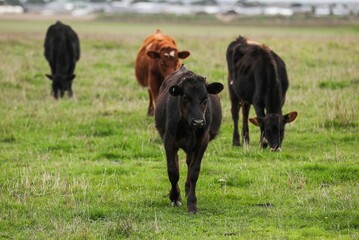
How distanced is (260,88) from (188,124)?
4617 mm

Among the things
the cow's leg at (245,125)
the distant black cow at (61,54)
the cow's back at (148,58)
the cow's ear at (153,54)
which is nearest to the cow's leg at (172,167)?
the cow's leg at (245,125)

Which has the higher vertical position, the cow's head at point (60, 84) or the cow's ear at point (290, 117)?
the cow's ear at point (290, 117)

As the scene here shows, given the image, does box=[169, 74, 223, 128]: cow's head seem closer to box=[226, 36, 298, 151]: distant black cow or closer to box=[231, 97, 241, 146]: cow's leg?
box=[226, 36, 298, 151]: distant black cow

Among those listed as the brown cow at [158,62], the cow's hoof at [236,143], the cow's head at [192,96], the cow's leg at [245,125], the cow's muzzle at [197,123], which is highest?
the cow's head at [192,96]

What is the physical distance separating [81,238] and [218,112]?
3.11 metres

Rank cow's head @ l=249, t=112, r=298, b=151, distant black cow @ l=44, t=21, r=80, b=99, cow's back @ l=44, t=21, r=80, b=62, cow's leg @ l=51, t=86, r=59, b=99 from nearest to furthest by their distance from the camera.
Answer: cow's head @ l=249, t=112, r=298, b=151 → cow's leg @ l=51, t=86, r=59, b=99 → distant black cow @ l=44, t=21, r=80, b=99 → cow's back @ l=44, t=21, r=80, b=62

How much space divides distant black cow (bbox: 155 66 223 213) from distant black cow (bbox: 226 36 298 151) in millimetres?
3381

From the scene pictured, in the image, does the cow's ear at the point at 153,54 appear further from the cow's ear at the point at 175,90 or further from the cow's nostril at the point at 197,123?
the cow's nostril at the point at 197,123

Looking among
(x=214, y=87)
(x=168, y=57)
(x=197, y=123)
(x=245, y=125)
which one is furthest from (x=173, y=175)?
(x=168, y=57)

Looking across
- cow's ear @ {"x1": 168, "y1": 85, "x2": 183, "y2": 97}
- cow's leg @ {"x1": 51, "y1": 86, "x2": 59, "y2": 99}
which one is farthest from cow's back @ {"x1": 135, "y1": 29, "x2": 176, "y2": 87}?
cow's ear @ {"x1": 168, "y1": 85, "x2": 183, "y2": 97}

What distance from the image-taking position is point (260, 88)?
12930 mm

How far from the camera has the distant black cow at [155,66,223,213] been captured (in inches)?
332

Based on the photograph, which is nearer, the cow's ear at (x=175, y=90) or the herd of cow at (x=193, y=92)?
the cow's ear at (x=175, y=90)

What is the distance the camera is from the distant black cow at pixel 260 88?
40.7 ft
